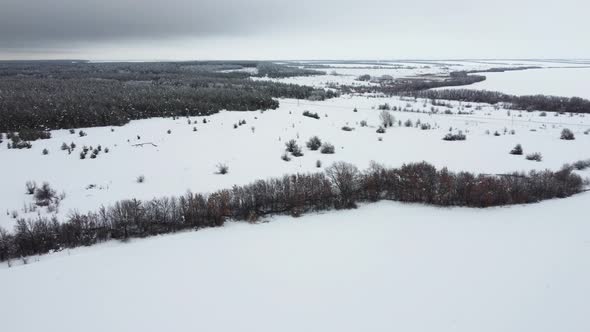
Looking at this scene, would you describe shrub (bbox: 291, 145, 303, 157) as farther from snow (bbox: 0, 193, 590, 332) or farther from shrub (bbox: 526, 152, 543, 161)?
shrub (bbox: 526, 152, 543, 161)

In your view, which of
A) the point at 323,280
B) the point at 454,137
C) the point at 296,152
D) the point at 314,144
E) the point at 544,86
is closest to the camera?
the point at 323,280

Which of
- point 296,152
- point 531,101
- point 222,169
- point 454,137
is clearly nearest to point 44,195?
point 222,169

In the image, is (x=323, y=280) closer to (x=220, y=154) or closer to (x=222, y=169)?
(x=222, y=169)

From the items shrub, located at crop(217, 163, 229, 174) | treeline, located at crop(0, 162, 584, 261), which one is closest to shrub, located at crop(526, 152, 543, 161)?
treeline, located at crop(0, 162, 584, 261)

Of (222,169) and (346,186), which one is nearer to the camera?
(346,186)

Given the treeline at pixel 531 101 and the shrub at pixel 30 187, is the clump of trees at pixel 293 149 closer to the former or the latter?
the shrub at pixel 30 187

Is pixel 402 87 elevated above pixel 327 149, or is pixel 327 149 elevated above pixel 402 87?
pixel 402 87

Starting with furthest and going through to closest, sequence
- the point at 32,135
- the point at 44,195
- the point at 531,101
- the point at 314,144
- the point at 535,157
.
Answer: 1. the point at 531,101
2. the point at 32,135
3. the point at 314,144
4. the point at 535,157
5. the point at 44,195

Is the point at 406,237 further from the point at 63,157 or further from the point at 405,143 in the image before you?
the point at 63,157
